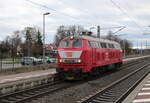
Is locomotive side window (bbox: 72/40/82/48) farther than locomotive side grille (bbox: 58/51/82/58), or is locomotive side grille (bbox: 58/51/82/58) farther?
locomotive side window (bbox: 72/40/82/48)

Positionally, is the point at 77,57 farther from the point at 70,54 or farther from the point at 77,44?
the point at 77,44

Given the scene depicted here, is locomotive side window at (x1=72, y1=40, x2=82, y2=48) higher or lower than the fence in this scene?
higher

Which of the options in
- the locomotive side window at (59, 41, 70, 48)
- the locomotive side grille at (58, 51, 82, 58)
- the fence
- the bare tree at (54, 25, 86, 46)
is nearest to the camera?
the locomotive side grille at (58, 51, 82, 58)

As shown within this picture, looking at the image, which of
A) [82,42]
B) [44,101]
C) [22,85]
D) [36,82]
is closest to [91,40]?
[82,42]

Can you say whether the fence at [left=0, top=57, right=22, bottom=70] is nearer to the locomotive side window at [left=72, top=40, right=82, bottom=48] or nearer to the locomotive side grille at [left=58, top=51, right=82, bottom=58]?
the locomotive side grille at [left=58, top=51, right=82, bottom=58]

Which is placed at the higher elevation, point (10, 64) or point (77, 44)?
point (77, 44)

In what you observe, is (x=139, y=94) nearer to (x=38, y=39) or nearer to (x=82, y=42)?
(x=82, y=42)

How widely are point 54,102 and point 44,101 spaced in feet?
1.70

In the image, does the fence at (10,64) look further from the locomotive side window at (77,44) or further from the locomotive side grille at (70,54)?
the locomotive side window at (77,44)

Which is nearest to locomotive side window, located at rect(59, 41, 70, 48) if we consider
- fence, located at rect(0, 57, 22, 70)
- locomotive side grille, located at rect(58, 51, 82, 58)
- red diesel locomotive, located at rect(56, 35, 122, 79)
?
red diesel locomotive, located at rect(56, 35, 122, 79)

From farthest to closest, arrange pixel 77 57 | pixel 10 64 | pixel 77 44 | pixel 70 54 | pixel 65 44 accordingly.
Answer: pixel 10 64, pixel 65 44, pixel 77 44, pixel 70 54, pixel 77 57

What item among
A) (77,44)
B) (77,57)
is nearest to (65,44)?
(77,44)

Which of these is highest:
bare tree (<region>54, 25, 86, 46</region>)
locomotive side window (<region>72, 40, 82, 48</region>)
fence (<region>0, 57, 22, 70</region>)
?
bare tree (<region>54, 25, 86, 46</region>)

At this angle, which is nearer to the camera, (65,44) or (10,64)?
(65,44)
